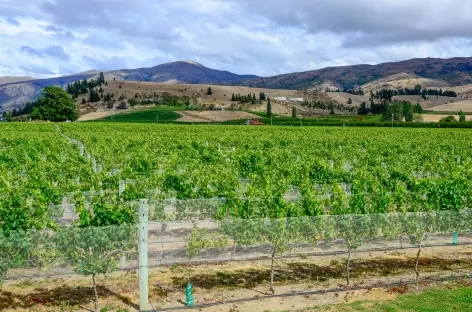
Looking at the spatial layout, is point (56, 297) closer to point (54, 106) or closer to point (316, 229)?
point (316, 229)

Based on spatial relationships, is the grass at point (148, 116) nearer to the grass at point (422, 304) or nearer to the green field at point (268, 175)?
the green field at point (268, 175)

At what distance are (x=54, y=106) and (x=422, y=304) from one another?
120572mm

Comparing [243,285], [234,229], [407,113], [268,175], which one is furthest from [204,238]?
[407,113]

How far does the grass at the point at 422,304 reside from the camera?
1112cm

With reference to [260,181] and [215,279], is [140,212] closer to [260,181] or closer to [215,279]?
[215,279]

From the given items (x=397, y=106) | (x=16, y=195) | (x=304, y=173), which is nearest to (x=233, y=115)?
(x=397, y=106)

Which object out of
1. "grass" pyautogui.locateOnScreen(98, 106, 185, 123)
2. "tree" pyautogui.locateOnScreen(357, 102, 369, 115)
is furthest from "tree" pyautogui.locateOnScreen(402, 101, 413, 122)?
"grass" pyautogui.locateOnScreen(98, 106, 185, 123)

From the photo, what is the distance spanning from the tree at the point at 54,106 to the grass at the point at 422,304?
119 m

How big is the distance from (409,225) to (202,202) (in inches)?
227

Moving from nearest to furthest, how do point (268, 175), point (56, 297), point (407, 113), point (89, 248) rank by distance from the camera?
point (89, 248)
point (56, 297)
point (268, 175)
point (407, 113)

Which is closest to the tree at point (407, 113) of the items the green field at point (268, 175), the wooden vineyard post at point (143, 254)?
the green field at point (268, 175)

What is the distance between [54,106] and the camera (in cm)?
12100

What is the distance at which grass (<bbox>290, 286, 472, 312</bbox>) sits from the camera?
11.1 meters

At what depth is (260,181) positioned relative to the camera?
1805 centimetres
